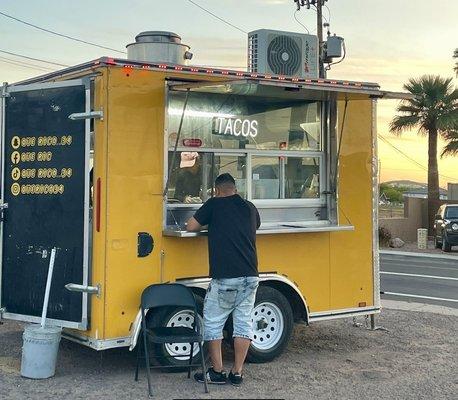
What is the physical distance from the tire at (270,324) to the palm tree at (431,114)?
2270cm

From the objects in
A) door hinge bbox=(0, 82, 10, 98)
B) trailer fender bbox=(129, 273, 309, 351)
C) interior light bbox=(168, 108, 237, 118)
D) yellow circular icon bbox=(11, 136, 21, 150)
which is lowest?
trailer fender bbox=(129, 273, 309, 351)

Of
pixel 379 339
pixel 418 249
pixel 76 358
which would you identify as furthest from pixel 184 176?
pixel 418 249

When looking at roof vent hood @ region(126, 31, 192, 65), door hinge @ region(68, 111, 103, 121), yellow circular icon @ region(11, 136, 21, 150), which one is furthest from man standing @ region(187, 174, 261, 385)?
yellow circular icon @ region(11, 136, 21, 150)

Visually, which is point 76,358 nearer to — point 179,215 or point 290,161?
point 179,215

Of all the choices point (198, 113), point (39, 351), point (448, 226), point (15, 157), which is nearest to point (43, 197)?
point (15, 157)

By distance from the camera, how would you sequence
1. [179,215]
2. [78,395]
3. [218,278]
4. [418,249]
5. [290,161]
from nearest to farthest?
1. [78,395]
2. [218,278]
3. [179,215]
4. [290,161]
5. [418,249]

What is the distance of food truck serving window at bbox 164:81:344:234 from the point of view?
6379mm

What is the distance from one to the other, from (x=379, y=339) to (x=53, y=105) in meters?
4.46

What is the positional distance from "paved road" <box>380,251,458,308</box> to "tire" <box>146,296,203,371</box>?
6.20 metres

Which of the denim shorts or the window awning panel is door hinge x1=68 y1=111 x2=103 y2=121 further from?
the denim shorts

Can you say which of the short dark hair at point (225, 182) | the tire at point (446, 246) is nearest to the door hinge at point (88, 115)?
the short dark hair at point (225, 182)

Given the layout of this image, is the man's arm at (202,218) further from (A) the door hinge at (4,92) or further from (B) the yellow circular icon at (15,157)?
(A) the door hinge at (4,92)

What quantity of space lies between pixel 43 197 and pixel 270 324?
248cm

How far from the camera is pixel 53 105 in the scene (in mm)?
6199
